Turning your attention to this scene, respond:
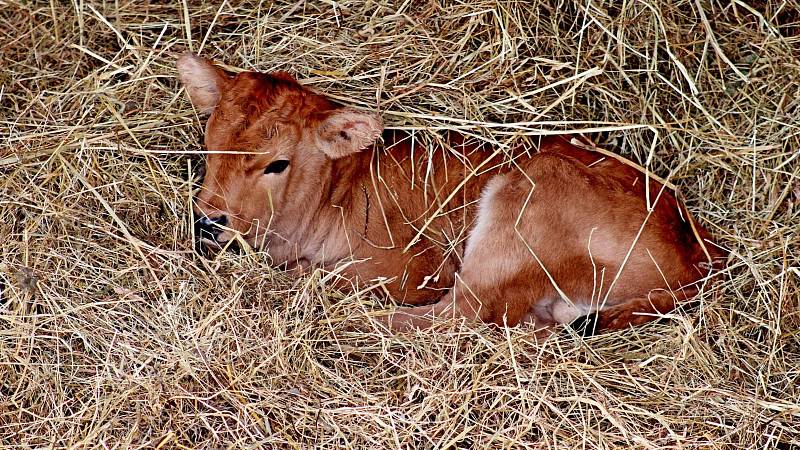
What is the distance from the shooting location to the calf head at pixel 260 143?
14.1 feet

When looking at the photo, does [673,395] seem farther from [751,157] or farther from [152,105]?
[152,105]

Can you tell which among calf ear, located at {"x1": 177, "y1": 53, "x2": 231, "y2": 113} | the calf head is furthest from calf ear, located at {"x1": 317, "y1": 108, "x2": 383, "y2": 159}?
calf ear, located at {"x1": 177, "y1": 53, "x2": 231, "y2": 113}

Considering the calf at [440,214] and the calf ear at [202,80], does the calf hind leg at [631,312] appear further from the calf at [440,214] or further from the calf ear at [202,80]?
the calf ear at [202,80]

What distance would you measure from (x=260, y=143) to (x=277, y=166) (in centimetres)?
16

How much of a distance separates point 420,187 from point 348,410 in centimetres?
147

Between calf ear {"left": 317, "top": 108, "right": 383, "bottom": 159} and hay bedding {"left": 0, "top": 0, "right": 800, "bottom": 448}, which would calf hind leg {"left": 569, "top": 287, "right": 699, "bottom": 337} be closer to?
hay bedding {"left": 0, "top": 0, "right": 800, "bottom": 448}

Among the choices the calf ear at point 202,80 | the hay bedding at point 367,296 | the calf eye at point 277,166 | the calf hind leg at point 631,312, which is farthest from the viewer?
the calf ear at point 202,80

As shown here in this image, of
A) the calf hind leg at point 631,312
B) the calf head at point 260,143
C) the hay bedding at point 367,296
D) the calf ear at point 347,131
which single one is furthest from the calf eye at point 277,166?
the calf hind leg at point 631,312

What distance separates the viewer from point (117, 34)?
491cm

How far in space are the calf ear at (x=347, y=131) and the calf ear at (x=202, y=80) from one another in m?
0.55

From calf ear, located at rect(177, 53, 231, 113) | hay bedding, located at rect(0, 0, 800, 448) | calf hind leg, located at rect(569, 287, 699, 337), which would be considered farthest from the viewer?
calf ear, located at rect(177, 53, 231, 113)

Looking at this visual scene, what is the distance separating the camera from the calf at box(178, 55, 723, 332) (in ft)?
14.2

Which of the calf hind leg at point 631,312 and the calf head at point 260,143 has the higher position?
the calf head at point 260,143

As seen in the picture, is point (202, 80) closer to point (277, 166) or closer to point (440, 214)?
point (277, 166)
